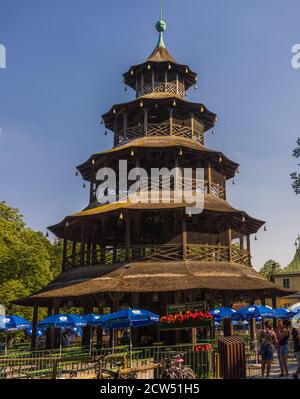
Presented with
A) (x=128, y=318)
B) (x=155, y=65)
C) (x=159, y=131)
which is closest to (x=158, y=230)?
(x=159, y=131)

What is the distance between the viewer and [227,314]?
2644 centimetres

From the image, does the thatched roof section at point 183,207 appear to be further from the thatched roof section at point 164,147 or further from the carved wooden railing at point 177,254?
the thatched roof section at point 164,147

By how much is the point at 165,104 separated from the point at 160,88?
14.4 feet

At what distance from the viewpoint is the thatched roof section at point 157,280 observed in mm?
26484

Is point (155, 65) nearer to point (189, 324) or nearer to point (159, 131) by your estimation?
point (159, 131)

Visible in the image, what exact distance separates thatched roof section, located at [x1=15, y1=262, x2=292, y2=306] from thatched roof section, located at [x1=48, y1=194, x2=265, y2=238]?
11.0 feet

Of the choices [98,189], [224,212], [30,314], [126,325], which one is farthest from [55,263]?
[126,325]

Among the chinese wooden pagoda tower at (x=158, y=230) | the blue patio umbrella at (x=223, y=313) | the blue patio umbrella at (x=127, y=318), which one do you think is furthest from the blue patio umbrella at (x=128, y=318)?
the blue patio umbrella at (x=223, y=313)

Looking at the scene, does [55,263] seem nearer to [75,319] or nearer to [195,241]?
[195,241]

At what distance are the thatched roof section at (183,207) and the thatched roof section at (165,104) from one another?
8.76m

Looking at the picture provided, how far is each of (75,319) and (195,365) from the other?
9531 millimetres

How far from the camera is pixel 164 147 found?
33.0 metres

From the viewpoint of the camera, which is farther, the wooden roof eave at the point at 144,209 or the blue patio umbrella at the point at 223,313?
the wooden roof eave at the point at 144,209

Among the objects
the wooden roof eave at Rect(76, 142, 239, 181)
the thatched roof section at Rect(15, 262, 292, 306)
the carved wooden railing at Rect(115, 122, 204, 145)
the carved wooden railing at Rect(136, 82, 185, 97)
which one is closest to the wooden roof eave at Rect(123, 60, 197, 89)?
the carved wooden railing at Rect(136, 82, 185, 97)
